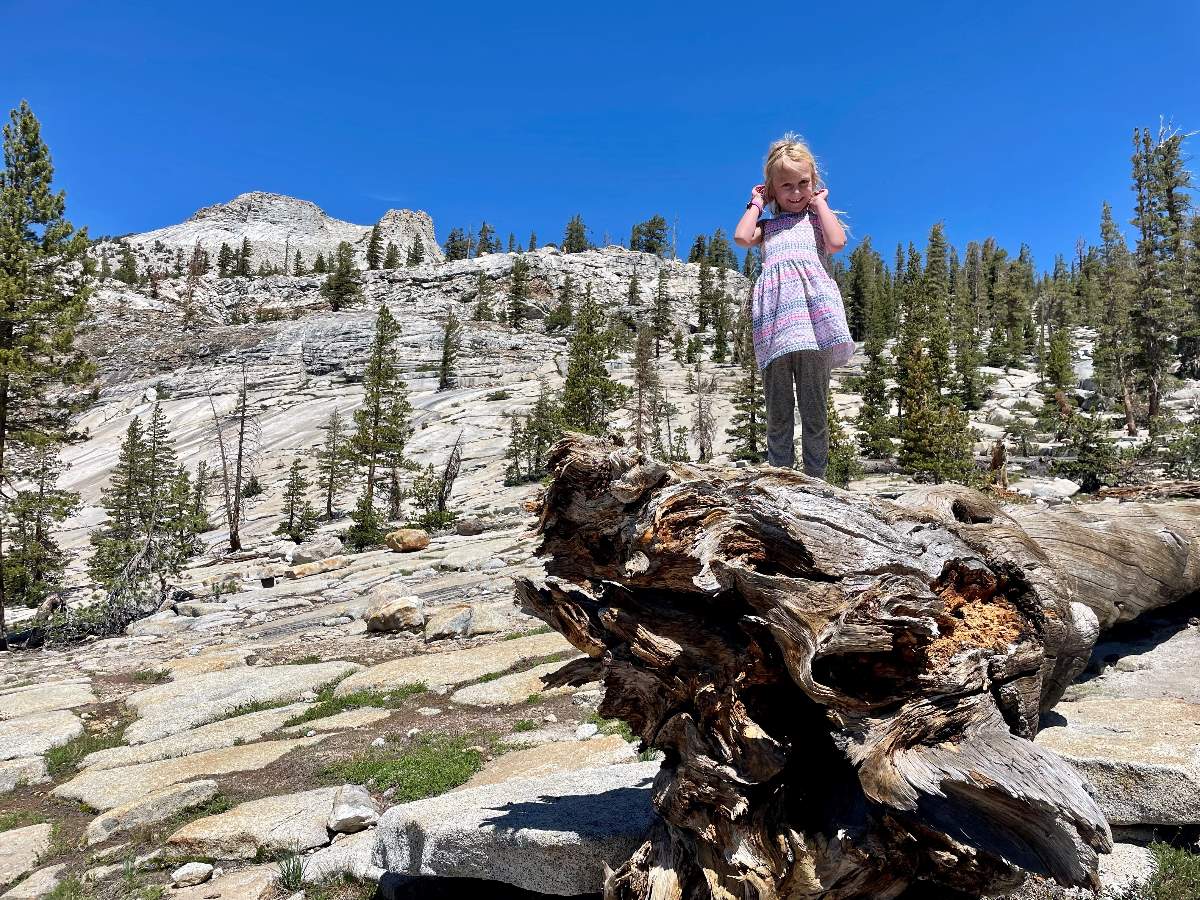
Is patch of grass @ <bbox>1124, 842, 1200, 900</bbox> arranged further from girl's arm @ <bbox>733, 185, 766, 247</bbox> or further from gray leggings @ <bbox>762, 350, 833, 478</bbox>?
girl's arm @ <bbox>733, 185, 766, 247</bbox>

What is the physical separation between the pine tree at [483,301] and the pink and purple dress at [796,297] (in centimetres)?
9274

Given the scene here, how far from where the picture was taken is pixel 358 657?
451 inches

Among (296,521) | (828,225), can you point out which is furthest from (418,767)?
(296,521)

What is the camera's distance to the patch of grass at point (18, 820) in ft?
21.0

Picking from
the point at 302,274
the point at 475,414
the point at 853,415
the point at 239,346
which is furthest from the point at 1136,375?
the point at 302,274

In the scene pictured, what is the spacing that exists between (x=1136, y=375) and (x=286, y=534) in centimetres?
5358

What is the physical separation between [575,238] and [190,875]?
467 ft

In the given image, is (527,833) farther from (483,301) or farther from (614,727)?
(483,301)

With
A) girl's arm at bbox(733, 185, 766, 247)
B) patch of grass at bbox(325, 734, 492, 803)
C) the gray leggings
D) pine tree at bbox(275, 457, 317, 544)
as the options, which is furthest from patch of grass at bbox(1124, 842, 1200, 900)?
pine tree at bbox(275, 457, 317, 544)

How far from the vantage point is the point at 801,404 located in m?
4.54

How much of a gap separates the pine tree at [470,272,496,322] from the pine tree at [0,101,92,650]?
248 ft

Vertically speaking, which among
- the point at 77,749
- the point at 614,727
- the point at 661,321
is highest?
the point at 661,321

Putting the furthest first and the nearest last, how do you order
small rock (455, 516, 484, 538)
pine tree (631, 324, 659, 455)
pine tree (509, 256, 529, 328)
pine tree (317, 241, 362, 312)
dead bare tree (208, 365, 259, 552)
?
pine tree (317, 241, 362, 312), pine tree (509, 256, 529, 328), pine tree (631, 324, 659, 455), dead bare tree (208, 365, 259, 552), small rock (455, 516, 484, 538)

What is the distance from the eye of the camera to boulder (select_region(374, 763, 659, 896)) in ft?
11.4
